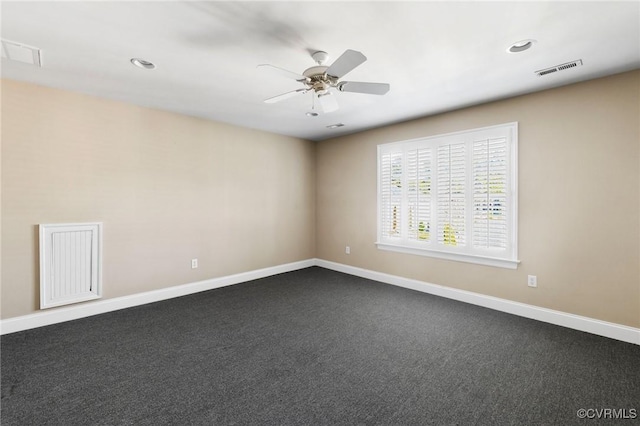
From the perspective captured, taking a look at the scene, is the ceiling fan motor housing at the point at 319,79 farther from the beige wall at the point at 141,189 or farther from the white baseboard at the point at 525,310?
the white baseboard at the point at 525,310

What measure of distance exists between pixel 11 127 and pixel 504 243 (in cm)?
559

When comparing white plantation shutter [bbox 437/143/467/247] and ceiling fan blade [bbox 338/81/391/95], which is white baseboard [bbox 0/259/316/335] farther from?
ceiling fan blade [bbox 338/81/391/95]

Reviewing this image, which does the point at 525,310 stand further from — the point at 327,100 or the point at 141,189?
the point at 141,189

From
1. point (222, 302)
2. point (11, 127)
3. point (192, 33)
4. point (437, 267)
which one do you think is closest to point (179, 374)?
point (222, 302)

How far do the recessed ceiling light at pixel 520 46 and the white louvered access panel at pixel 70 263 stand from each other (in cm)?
460

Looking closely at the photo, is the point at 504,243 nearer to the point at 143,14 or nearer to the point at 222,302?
the point at 222,302

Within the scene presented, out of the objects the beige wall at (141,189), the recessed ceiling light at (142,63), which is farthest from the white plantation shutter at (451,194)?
the recessed ceiling light at (142,63)

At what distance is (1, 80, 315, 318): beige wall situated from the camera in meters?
3.14

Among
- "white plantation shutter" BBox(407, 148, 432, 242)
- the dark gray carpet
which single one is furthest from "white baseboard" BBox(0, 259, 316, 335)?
"white plantation shutter" BBox(407, 148, 432, 242)

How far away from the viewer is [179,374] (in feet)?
7.59

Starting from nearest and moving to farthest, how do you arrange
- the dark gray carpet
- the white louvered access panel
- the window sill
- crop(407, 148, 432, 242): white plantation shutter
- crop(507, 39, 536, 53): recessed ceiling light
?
the dark gray carpet → crop(507, 39, 536, 53): recessed ceiling light → the white louvered access panel → the window sill → crop(407, 148, 432, 242): white plantation shutter

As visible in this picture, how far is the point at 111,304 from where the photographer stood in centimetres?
366

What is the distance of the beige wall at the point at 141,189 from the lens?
3141 mm

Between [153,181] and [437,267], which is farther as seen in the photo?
[437,267]
